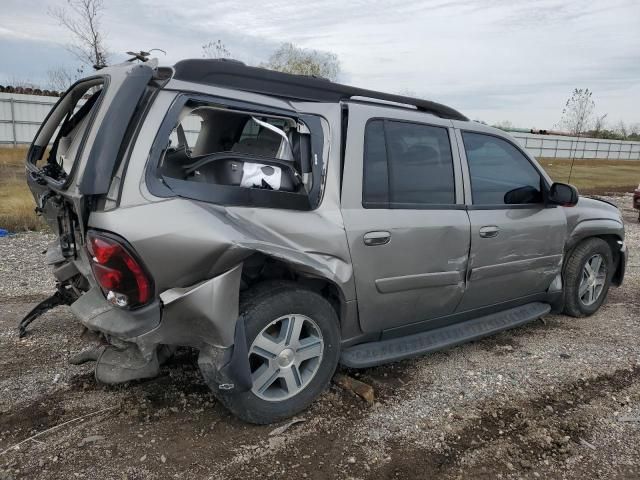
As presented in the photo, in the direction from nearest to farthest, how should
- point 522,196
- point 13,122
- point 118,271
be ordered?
point 118,271, point 522,196, point 13,122

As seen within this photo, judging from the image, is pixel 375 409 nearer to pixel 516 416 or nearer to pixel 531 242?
pixel 516 416

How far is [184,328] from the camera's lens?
8.40ft

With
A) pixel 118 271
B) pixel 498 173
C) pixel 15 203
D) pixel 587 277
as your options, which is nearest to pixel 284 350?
pixel 118 271

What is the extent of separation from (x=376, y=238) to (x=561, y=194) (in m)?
1.99

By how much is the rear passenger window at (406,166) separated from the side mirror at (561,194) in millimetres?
1112

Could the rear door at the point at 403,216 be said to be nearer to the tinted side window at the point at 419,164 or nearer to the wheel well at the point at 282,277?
the tinted side window at the point at 419,164

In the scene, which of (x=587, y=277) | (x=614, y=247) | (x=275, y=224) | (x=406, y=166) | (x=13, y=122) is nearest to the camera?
(x=275, y=224)

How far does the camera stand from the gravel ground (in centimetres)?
263

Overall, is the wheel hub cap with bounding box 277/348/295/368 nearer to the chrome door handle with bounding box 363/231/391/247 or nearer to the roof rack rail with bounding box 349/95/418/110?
the chrome door handle with bounding box 363/231/391/247

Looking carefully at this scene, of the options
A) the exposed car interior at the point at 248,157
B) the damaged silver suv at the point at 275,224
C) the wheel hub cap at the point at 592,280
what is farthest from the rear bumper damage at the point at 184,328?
the wheel hub cap at the point at 592,280

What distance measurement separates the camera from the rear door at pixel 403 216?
3123mm

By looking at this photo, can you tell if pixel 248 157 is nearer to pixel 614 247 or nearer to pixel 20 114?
pixel 614 247

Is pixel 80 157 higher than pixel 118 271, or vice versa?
pixel 80 157

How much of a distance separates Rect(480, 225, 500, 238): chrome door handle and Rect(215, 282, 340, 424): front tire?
4.44 ft
